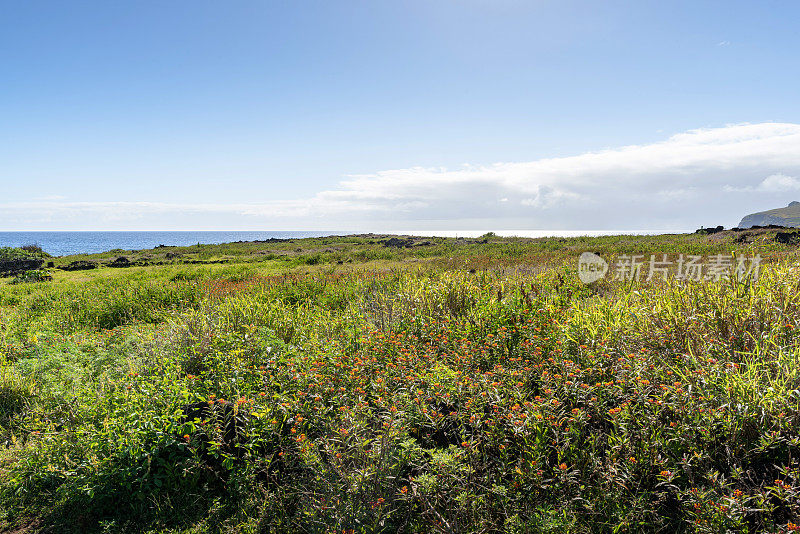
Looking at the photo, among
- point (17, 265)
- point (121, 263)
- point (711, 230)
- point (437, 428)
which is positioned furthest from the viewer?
point (711, 230)

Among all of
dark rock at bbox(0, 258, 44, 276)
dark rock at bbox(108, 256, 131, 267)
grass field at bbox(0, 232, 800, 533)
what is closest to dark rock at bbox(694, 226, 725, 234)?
grass field at bbox(0, 232, 800, 533)

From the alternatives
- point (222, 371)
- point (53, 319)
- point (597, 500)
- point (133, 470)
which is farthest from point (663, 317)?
point (53, 319)

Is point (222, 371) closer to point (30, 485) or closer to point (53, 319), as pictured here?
point (30, 485)

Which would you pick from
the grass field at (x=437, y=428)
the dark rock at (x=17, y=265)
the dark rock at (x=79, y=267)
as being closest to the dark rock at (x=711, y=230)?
the grass field at (x=437, y=428)

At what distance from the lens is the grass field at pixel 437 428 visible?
297 centimetres

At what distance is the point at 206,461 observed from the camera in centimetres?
397

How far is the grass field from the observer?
2.97 metres

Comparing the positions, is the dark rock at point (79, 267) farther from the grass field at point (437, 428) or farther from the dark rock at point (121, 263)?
the grass field at point (437, 428)

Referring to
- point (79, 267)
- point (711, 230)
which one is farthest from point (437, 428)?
point (711, 230)

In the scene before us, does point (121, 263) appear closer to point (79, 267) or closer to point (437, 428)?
Result: point (79, 267)

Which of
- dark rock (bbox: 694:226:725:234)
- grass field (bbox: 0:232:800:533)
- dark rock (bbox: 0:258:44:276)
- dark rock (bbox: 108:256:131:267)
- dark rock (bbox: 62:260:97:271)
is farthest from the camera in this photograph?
dark rock (bbox: 694:226:725:234)

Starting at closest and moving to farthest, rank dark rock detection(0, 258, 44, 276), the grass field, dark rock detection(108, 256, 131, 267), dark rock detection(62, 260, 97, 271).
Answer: the grass field
dark rock detection(0, 258, 44, 276)
dark rock detection(62, 260, 97, 271)
dark rock detection(108, 256, 131, 267)

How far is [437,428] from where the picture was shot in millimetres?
3529

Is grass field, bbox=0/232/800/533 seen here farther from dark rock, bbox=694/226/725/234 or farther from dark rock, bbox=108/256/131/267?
dark rock, bbox=694/226/725/234
